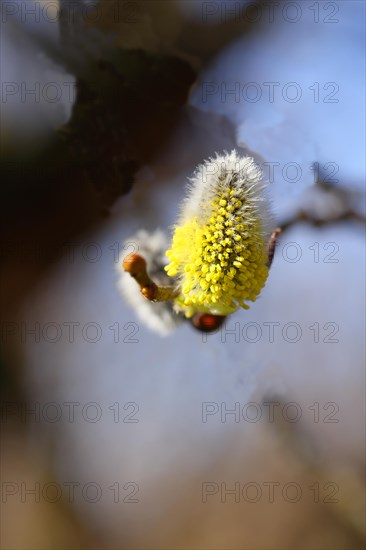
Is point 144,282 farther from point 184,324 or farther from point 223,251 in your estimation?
point 184,324

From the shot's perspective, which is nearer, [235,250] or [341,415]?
[235,250]

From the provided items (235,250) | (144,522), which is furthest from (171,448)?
(235,250)

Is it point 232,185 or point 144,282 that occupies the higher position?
point 232,185

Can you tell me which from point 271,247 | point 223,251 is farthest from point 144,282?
point 271,247

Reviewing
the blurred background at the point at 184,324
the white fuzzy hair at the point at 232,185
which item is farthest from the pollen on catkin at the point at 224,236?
the blurred background at the point at 184,324

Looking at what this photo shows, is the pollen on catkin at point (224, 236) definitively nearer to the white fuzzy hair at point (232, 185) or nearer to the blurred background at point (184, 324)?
the white fuzzy hair at point (232, 185)

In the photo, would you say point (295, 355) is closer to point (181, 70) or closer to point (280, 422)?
point (280, 422)
